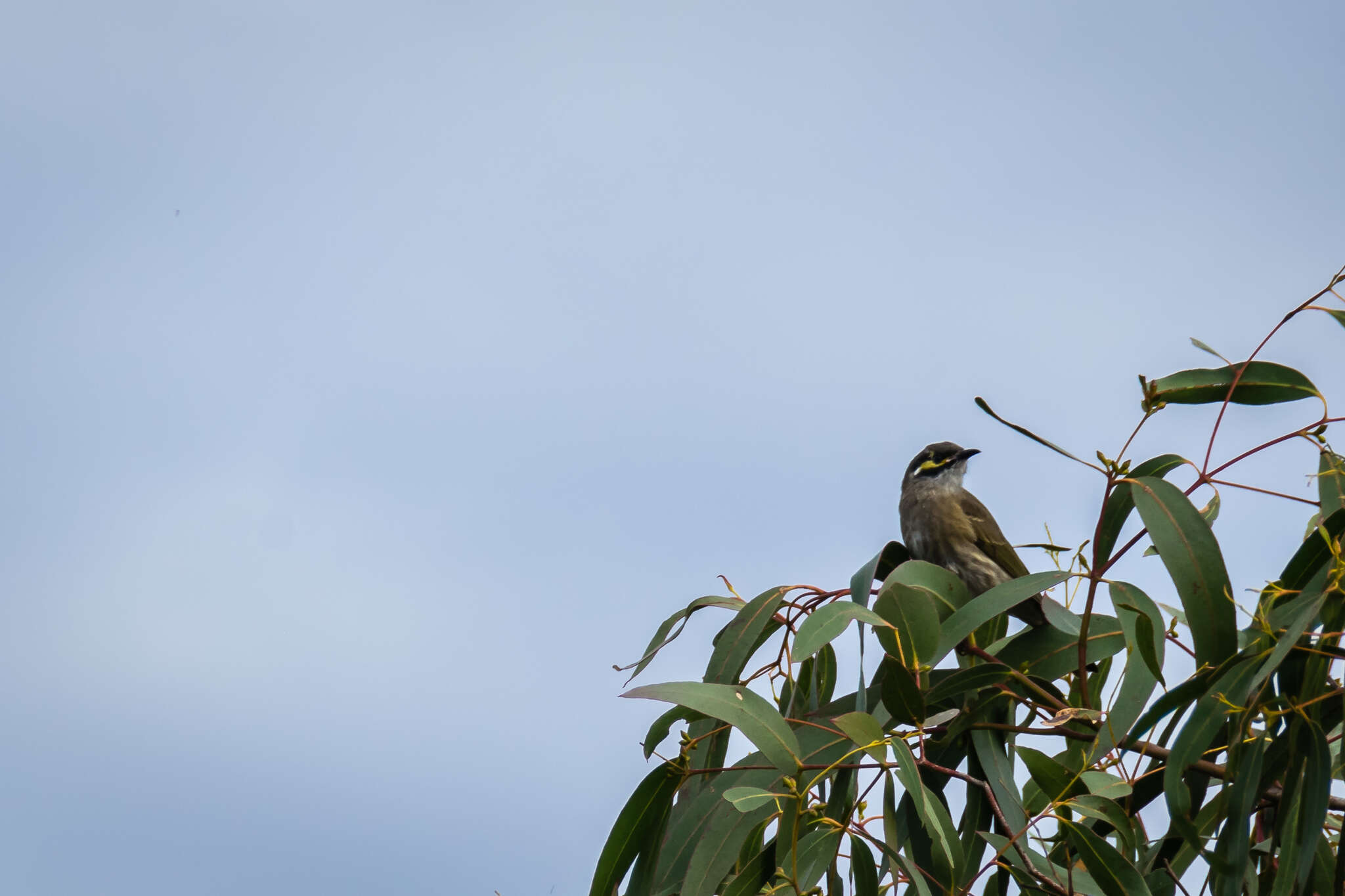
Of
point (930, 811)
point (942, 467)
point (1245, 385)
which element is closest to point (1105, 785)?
point (930, 811)

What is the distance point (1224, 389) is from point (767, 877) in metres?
1.33

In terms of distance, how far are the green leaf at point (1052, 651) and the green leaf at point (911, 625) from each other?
1.55 ft

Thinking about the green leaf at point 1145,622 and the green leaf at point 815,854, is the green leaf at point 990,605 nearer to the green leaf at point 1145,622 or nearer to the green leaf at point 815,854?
the green leaf at point 1145,622

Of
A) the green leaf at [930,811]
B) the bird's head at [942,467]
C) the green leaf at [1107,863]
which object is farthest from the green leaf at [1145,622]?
the bird's head at [942,467]

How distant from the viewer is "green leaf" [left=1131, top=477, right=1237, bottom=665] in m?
2.04

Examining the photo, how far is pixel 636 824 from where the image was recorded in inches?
95.7

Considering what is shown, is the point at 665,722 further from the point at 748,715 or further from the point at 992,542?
the point at 992,542

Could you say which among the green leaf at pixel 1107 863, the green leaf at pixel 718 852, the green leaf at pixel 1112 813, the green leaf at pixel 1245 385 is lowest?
the green leaf at pixel 1107 863

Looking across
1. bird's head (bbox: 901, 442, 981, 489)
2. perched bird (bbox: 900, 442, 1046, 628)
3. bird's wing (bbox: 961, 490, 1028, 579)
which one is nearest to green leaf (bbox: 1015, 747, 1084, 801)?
perched bird (bbox: 900, 442, 1046, 628)

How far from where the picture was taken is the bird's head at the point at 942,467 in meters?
3.80

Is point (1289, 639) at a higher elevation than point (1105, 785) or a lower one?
higher

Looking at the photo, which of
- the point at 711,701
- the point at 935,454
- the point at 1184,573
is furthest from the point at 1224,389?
the point at 935,454

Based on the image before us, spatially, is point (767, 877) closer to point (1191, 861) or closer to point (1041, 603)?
point (1041, 603)

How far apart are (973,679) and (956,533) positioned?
1.24m
